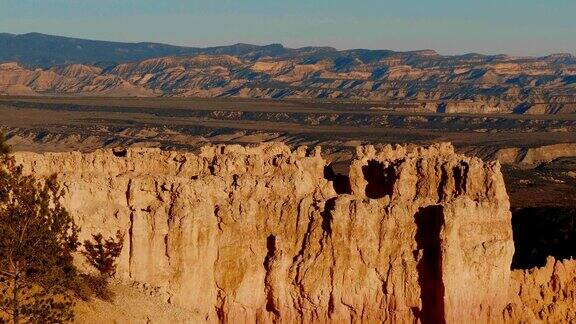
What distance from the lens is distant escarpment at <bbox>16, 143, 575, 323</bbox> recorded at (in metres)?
29.3

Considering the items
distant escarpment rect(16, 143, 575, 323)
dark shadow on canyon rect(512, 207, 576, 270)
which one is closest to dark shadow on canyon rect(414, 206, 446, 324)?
distant escarpment rect(16, 143, 575, 323)

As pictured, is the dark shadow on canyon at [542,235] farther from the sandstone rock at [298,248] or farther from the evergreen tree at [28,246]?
the evergreen tree at [28,246]

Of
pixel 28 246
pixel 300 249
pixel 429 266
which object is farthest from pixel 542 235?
pixel 28 246

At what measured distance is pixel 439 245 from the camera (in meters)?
29.5

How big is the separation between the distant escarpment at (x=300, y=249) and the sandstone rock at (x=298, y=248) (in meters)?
0.03

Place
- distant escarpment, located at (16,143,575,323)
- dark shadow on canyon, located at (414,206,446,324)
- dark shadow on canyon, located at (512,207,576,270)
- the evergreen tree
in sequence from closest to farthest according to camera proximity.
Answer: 1. the evergreen tree
2. distant escarpment, located at (16,143,575,323)
3. dark shadow on canyon, located at (414,206,446,324)
4. dark shadow on canyon, located at (512,207,576,270)

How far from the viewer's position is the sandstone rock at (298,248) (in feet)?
96.2

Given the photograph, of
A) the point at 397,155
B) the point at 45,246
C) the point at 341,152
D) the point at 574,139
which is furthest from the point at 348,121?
the point at 45,246

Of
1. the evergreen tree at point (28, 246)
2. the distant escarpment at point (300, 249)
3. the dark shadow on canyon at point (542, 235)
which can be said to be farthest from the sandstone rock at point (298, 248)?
the dark shadow on canyon at point (542, 235)

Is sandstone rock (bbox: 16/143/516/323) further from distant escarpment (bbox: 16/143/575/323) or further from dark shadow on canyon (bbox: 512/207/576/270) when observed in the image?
dark shadow on canyon (bbox: 512/207/576/270)

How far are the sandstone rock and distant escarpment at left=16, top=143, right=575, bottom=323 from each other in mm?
30

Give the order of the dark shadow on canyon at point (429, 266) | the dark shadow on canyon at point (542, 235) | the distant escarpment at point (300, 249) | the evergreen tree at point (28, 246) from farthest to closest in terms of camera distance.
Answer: the dark shadow on canyon at point (542, 235)
the dark shadow on canyon at point (429, 266)
the distant escarpment at point (300, 249)
the evergreen tree at point (28, 246)

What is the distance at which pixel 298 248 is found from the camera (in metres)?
30.4

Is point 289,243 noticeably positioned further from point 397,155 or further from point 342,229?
point 397,155
